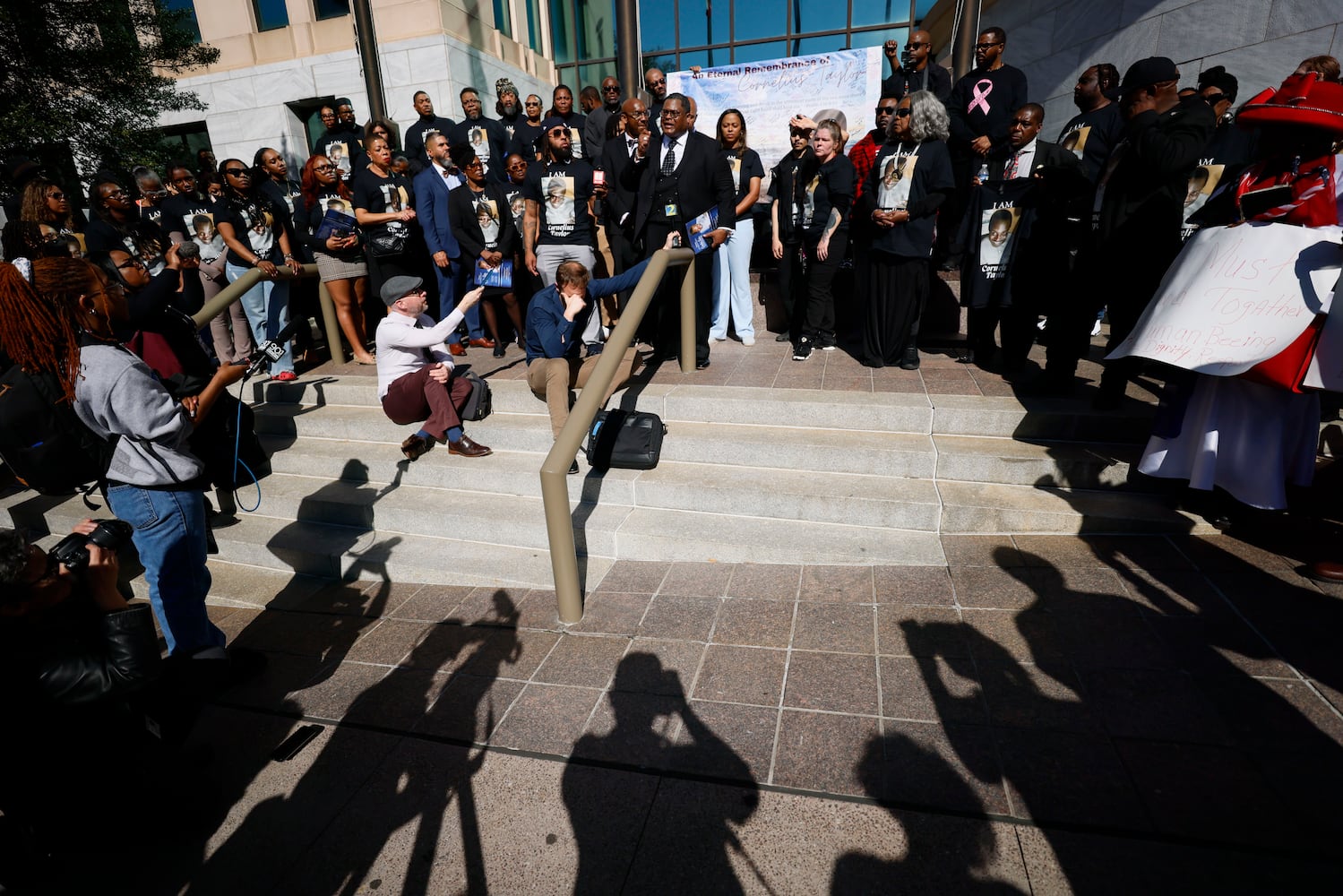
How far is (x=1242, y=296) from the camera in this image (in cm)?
294

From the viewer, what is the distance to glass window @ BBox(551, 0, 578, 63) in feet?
50.4

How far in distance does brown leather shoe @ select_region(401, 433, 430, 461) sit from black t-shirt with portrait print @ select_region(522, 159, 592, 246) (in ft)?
7.75

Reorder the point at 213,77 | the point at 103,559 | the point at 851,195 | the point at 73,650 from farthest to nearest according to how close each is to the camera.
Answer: the point at 213,77 < the point at 851,195 < the point at 103,559 < the point at 73,650

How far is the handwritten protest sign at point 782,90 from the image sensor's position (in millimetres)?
7227

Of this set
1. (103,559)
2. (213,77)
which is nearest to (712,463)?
(103,559)

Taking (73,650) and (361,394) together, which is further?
(361,394)

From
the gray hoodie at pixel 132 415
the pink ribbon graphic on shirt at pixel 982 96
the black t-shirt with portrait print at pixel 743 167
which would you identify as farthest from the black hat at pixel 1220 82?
the gray hoodie at pixel 132 415

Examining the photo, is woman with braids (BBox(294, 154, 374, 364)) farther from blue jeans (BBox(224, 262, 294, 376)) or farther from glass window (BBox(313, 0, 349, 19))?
glass window (BBox(313, 0, 349, 19))

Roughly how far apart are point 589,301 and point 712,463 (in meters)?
1.53

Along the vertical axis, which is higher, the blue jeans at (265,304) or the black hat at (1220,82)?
the black hat at (1220,82)

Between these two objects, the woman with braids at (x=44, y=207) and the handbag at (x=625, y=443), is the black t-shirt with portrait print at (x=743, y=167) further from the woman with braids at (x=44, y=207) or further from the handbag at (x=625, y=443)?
the woman with braids at (x=44, y=207)

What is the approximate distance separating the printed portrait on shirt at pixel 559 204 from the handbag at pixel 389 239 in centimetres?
136

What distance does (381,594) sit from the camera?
376 cm

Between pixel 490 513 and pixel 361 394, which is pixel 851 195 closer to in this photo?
pixel 490 513
